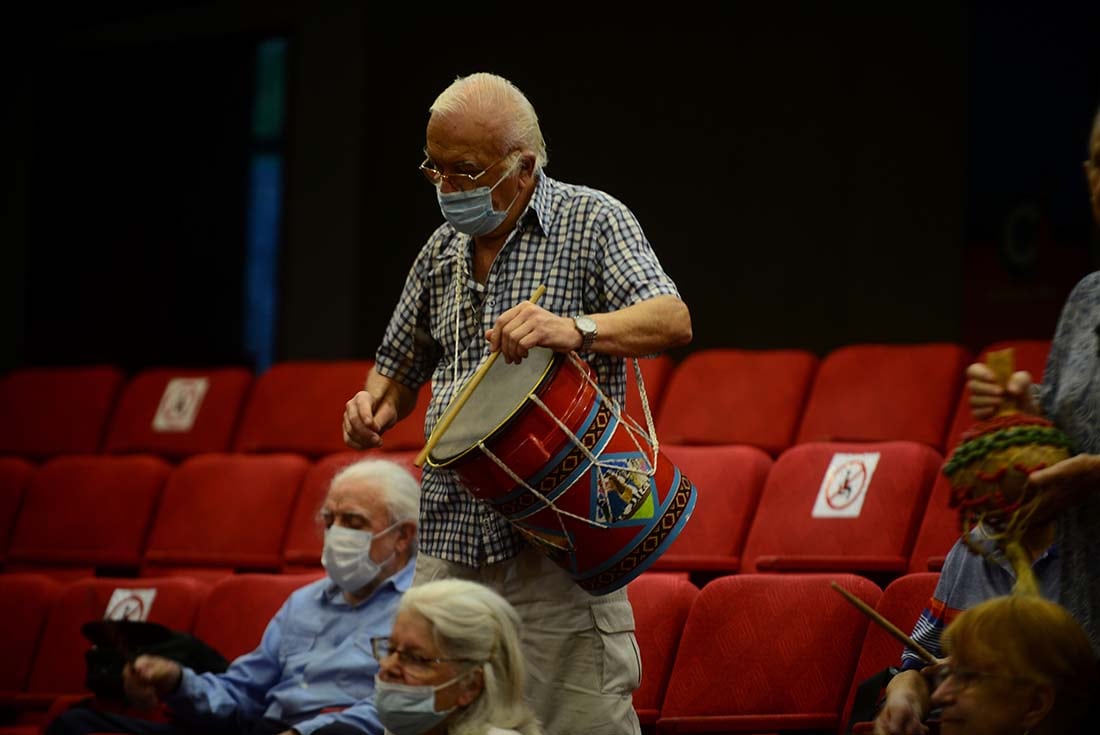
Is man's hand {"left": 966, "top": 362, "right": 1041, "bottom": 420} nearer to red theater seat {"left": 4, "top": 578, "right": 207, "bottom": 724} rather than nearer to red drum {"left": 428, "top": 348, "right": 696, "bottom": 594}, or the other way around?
red drum {"left": 428, "top": 348, "right": 696, "bottom": 594}

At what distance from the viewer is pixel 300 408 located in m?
4.47

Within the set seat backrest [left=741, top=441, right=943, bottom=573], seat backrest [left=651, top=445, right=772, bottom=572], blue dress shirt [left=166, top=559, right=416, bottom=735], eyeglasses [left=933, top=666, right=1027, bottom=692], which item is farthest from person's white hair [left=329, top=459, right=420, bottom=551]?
eyeglasses [left=933, top=666, right=1027, bottom=692]

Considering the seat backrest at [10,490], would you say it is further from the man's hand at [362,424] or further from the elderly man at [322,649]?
the man's hand at [362,424]

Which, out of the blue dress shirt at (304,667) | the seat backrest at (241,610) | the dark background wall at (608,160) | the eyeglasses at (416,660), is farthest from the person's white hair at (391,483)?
the dark background wall at (608,160)

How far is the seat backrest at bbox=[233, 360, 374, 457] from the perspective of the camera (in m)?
4.38

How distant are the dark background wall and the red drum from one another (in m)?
3.03

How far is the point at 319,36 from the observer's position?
6.02 metres

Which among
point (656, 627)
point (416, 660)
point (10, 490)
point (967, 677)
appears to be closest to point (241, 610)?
point (656, 627)

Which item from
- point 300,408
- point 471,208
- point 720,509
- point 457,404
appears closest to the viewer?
point 457,404

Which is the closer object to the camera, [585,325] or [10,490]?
[585,325]

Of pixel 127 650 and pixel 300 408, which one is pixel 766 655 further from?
pixel 300 408

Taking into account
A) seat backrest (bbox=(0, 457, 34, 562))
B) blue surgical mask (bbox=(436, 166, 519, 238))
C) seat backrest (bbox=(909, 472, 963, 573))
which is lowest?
seat backrest (bbox=(0, 457, 34, 562))

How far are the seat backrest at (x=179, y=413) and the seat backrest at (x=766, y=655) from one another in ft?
7.50

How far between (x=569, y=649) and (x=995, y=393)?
692mm
